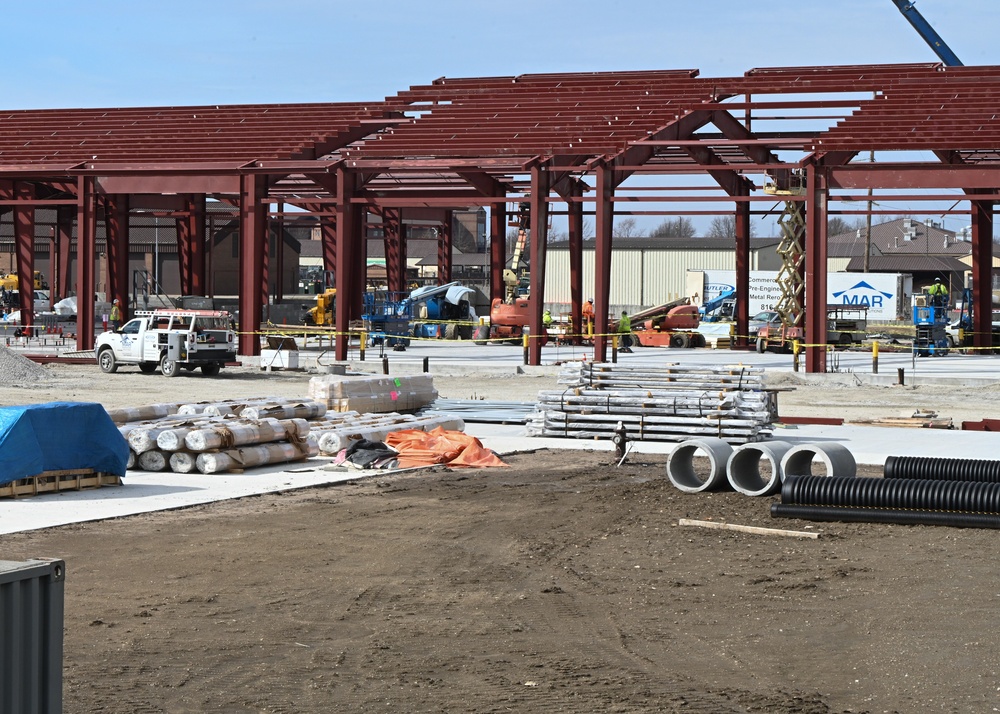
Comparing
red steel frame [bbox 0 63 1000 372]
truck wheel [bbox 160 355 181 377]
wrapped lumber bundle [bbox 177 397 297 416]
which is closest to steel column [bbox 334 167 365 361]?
red steel frame [bbox 0 63 1000 372]

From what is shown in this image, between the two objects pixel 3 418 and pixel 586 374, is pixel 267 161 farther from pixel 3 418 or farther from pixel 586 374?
pixel 3 418

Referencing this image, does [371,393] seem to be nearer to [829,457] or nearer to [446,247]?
[829,457]

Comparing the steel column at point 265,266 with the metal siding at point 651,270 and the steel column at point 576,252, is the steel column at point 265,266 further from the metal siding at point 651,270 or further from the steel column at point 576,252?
the metal siding at point 651,270

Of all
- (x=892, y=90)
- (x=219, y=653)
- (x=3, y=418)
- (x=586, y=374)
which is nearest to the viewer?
(x=219, y=653)

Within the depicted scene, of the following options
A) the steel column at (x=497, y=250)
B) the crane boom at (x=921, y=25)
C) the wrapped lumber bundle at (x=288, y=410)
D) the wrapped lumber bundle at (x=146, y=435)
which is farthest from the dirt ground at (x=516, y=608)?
the crane boom at (x=921, y=25)

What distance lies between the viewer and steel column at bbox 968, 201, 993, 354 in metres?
44.2

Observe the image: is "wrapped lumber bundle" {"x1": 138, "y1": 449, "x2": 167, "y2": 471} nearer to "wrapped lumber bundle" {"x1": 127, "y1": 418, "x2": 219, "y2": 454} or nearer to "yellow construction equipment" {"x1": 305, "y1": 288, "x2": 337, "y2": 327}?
"wrapped lumber bundle" {"x1": 127, "y1": 418, "x2": 219, "y2": 454}

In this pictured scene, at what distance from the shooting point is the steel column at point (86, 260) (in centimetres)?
4028

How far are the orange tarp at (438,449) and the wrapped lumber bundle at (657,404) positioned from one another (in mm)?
2369

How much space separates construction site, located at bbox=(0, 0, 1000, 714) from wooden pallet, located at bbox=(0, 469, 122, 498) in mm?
44

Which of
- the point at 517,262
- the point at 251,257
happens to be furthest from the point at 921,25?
the point at 251,257

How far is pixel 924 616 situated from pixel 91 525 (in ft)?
26.8

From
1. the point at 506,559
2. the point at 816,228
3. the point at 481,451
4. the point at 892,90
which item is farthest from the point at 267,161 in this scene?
the point at 506,559

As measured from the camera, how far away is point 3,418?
14148mm
